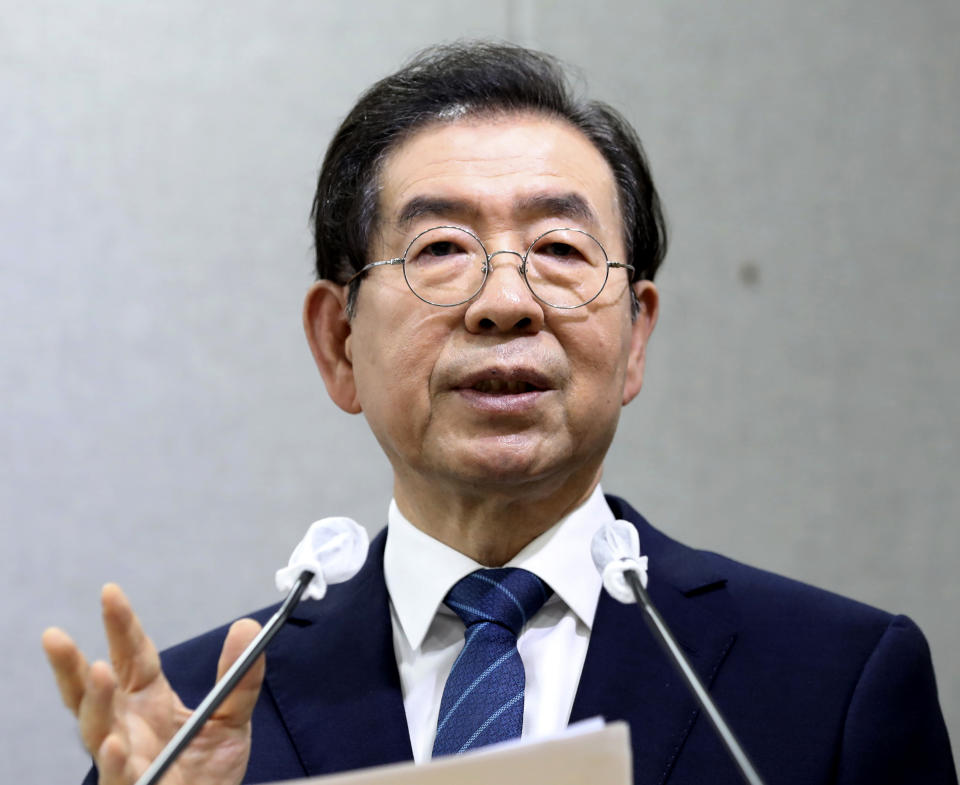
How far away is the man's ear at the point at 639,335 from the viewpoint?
1.80 meters

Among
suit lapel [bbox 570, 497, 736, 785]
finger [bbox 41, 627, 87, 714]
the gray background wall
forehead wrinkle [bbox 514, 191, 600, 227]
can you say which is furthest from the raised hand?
the gray background wall

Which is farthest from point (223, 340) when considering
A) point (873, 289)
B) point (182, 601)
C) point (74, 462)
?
point (873, 289)

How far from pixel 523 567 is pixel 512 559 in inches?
1.4

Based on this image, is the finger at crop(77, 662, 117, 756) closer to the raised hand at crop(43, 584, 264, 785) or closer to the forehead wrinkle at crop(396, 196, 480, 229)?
the raised hand at crop(43, 584, 264, 785)

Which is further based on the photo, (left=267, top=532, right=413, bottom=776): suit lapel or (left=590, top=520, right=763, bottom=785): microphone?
(left=267, top=532, right=413, bottom=776): suit lapel

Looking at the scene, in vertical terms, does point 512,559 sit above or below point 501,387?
below

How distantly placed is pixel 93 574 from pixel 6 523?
175mm

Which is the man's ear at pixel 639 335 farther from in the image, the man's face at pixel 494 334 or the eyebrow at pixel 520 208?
the eyebrow at pixel 520 208

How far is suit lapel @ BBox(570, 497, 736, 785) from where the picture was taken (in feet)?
4.80

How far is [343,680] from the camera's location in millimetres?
1598

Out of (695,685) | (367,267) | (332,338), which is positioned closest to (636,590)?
(695,685)

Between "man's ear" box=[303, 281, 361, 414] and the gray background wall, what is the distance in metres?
0.54

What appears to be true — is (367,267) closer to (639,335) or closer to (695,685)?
(639,335)

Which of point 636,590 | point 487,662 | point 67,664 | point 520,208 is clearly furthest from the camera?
point 520,208
